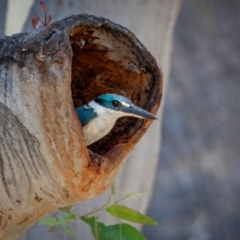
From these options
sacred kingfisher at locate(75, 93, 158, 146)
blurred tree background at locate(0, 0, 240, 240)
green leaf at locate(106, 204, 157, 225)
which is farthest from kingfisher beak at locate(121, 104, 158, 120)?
blurred tree background at locate(0, 0, 240, 240)

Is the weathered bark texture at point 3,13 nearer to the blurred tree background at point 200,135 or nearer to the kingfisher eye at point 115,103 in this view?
the blurred tree background at point 200,135

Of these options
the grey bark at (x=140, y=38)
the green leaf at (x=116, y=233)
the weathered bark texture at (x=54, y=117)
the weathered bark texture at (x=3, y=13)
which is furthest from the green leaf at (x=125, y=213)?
the weathered bark texture at (x=3, y=13)

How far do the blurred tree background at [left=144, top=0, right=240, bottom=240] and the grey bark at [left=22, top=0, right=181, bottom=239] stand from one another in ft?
0.18

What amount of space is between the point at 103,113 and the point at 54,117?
19 centimetres

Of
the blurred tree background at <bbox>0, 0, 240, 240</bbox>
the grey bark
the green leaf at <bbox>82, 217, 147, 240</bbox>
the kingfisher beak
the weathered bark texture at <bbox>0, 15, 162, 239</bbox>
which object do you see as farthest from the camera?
the blurred tree background at <bbox>0, 0, 240, 240</bbox>

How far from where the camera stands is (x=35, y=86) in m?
0.77

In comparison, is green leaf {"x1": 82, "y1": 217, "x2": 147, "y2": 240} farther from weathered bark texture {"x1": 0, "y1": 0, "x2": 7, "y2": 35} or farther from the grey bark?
weathered bark texture {"x1": 0, "y1": 0, "x2": 7, "y2": 35}

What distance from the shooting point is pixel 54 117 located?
0.77m

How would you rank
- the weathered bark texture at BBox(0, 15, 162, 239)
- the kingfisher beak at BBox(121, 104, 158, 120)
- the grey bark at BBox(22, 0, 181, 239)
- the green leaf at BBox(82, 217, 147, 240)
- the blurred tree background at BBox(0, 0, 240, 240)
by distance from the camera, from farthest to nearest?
the blurred tree background at BBox(0, 0, 240, 240) < the grey bark at BBox(22, 0, 181, 239) < the green leaf at BBox(82, 217, 147, 240) < the kingfisher beak at BBox(121, 104, 158, 120) < the weathered bark texture at BBox(0, 15, 162, 239)

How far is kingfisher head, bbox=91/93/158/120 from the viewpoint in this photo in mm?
892

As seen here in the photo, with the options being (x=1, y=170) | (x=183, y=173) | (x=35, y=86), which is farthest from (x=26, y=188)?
(x=183, y=173)

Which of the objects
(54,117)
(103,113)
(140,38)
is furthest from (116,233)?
(140,38)

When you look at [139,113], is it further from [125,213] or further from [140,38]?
[140,38]

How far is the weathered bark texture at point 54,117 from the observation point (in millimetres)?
→ 769
